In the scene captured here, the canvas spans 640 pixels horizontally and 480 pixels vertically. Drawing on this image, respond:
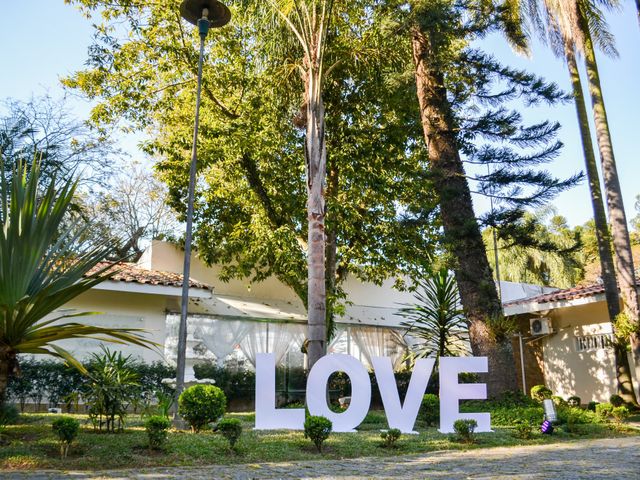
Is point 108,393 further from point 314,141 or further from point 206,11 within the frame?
point 206,11

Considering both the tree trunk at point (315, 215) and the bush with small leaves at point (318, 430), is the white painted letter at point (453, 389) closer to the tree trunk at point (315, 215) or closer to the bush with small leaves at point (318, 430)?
the tree trunk at point (315, 215)

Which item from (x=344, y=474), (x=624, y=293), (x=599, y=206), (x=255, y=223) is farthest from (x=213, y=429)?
(x=599, y=206)

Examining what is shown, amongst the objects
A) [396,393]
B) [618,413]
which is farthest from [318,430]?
[618,413]

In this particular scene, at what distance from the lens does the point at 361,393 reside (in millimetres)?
9070

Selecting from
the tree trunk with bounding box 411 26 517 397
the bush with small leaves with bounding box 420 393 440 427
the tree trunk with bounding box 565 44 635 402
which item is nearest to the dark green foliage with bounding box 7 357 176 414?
the bush with small leaves with bounding box 420 393 440 427

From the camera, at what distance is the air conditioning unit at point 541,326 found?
17266mm

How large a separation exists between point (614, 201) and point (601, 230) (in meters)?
0.75

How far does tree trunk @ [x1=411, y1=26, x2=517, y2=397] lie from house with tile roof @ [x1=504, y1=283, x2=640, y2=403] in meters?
5.17

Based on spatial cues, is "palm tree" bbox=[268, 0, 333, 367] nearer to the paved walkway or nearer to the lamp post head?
the lamp post head

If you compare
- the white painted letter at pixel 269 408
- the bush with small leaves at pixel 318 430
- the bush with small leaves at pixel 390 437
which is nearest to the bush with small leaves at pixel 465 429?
the bush with small leaves at pixel 390 437

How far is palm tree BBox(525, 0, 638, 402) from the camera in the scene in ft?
43.7

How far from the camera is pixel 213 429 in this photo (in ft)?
28.0

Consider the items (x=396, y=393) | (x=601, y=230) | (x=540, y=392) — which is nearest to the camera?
(x=396, y=393)

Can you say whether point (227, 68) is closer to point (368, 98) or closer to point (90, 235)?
point (368, 98)
